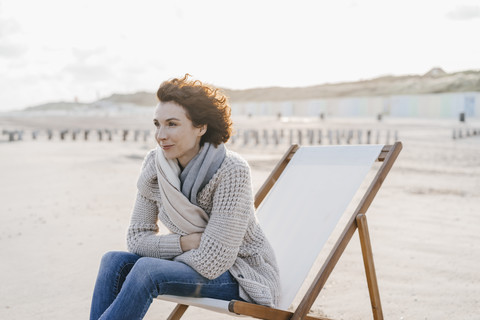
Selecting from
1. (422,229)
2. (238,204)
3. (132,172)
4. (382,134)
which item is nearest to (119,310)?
(238,204)

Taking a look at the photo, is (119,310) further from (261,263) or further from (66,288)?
(66,288)

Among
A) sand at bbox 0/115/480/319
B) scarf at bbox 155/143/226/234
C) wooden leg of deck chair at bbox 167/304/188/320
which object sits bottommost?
sand at bbox 0/115/480/319

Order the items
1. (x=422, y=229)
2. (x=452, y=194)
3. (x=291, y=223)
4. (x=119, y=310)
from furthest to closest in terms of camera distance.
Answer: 1. (x=452, y=194)
2. (x=422, y=229)
3. (x=291, y=223)
4. (x=119, y=310)

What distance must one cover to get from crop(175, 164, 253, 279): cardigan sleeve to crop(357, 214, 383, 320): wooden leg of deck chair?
0.56 meters

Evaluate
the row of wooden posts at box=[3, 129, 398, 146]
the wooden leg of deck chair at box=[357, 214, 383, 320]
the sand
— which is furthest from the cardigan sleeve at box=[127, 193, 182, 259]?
the row of wooden posts at box=[3, 129, 398, 146]

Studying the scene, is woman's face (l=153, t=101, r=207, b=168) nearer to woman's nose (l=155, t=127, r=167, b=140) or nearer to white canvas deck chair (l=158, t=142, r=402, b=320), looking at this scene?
woman's nose (l=155, t=127, r=167, b=140)

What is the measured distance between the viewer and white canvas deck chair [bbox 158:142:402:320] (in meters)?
2.19

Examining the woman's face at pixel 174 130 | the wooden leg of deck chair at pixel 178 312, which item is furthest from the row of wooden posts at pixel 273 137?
the woman's face at pixel 174 130

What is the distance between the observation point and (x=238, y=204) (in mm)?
1882

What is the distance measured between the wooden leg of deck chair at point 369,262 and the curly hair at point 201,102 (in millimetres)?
695

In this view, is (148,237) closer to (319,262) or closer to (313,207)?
(313,207)

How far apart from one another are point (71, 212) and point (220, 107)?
4061 millimetres

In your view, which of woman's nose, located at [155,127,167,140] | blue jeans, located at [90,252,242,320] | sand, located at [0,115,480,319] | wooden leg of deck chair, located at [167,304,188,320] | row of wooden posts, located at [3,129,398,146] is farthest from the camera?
row of wooden posts, located at [3,129,398,146]

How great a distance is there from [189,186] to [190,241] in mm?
208
